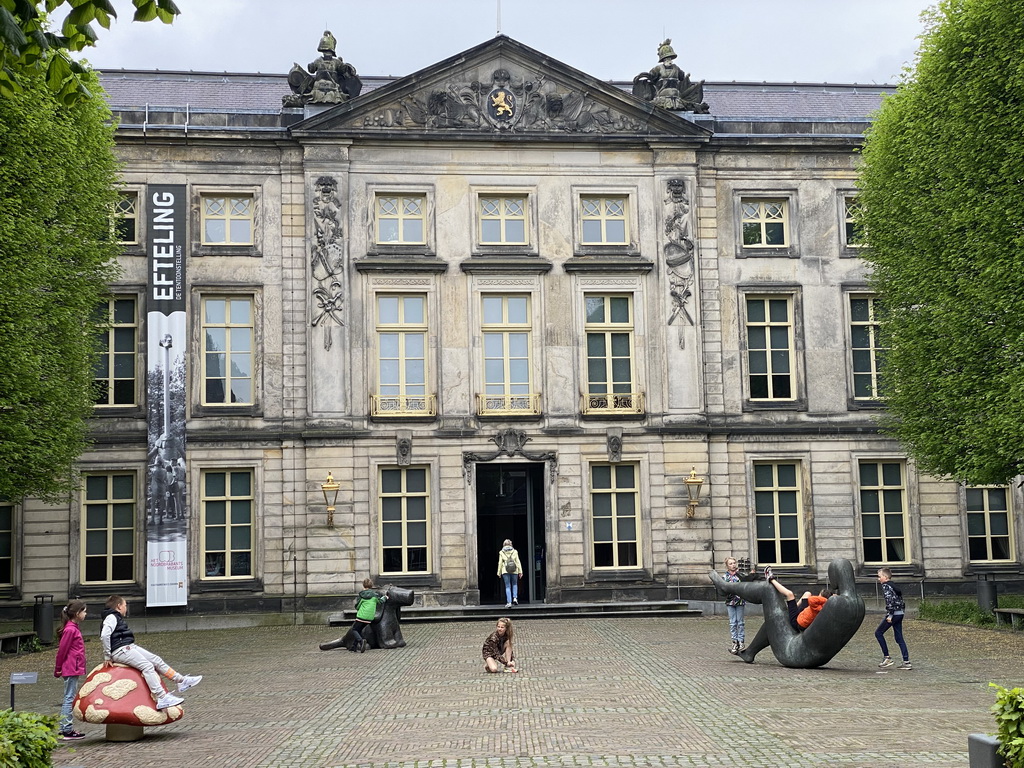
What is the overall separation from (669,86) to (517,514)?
12.2m

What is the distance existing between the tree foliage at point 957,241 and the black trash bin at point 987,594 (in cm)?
292

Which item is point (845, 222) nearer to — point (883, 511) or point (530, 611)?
point (883, 511)

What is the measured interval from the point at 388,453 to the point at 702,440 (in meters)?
8.09

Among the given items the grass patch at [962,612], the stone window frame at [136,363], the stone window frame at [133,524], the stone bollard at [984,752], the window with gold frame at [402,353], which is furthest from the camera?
the window with gold frame at [402,353]

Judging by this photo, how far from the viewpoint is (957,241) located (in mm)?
25625

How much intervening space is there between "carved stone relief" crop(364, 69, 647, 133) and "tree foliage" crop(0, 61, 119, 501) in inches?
307

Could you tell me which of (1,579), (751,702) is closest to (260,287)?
(1,579)

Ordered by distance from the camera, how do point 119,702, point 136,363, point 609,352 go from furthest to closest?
1. point 609,352
2. point 136,363
3. point 119,702

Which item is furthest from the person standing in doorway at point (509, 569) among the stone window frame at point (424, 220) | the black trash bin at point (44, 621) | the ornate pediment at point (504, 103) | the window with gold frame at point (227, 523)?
the ornate pediment at point (504, 103)

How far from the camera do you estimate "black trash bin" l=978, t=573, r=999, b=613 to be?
2766cm

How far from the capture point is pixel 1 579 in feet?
99.9

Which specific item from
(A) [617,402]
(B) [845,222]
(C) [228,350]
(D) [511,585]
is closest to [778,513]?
(A) [617,402]

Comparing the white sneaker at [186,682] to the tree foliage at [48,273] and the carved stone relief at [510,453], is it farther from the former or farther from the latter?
the carved stone relief at [510,453]

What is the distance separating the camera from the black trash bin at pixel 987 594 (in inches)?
1089
